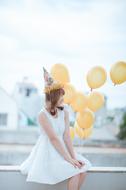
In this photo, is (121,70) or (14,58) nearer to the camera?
(121,70)

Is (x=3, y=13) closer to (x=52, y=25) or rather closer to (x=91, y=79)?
(x=52, y=25)

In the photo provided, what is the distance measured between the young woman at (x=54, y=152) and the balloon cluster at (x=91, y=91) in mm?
212

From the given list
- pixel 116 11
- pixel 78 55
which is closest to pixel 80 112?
pixel 116 11

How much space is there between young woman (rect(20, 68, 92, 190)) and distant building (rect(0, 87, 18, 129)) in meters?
6.80

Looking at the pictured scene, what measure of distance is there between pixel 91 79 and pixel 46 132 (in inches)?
20.5

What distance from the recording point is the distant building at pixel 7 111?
8.83 meters

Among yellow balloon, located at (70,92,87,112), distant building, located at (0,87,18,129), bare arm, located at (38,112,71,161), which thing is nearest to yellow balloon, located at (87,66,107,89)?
yellow balloon, located at (70,92,87,112)

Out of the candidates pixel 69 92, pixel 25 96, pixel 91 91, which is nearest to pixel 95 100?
pixel 91 91

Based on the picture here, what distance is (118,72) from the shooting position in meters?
2.24

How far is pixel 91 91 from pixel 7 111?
6.94 metres

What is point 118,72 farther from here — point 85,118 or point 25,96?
point 25,96

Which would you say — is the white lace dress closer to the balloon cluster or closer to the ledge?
the ledge

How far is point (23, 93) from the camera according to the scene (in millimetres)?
10562

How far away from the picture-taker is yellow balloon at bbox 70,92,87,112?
2287mm
